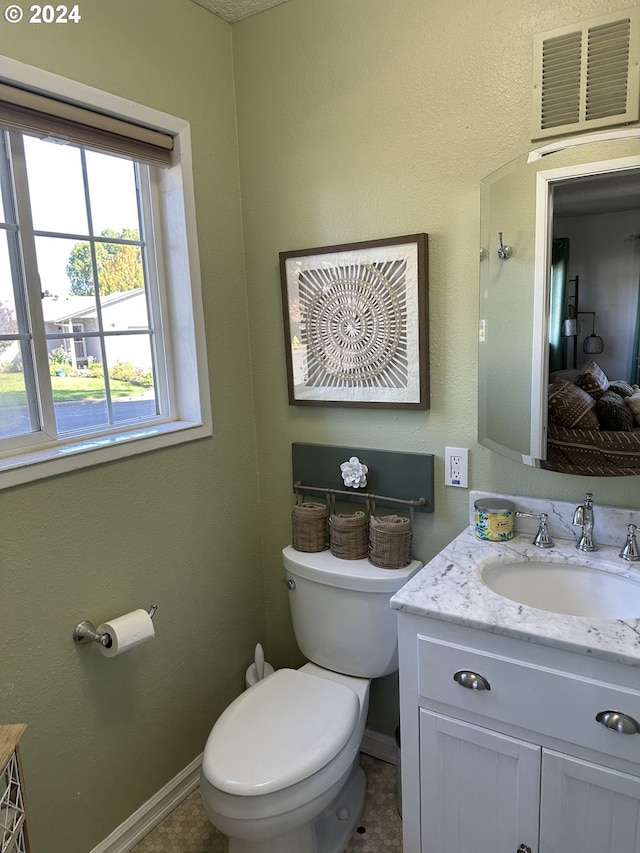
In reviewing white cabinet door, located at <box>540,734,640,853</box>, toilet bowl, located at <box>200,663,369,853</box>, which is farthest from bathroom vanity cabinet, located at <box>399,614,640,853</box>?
toilet bowl, located at <box>200,663,369,853</box>

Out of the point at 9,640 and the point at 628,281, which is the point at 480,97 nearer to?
the point at 628,281

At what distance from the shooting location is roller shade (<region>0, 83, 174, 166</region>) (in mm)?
1325

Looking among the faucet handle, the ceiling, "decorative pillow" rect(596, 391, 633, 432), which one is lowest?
the faucet handle

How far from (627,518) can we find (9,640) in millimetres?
1563

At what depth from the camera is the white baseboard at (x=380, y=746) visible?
1.98 m

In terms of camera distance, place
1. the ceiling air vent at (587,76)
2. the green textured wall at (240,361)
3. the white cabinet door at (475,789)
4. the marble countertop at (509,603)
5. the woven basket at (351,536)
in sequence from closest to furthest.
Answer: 1. the marble countertop at (509,603)
2. the white cabinet door at (475,789)
3. the ceiling air vent at (587,76)
4. the green textured wall at (240,361)
5. the woven basket at (351,536)

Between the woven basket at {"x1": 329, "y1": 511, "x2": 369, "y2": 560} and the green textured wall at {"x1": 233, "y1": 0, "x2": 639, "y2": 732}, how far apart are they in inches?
6.9

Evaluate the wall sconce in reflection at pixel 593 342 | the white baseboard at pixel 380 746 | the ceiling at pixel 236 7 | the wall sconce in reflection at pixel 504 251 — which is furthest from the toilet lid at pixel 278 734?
the ceiling at pixel 236 7

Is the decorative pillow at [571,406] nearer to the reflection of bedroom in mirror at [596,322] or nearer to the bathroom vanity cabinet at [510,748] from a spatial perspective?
the reflection of bedroom in mirror at [596,322]

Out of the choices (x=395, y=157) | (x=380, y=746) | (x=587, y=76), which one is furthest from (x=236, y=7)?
(x=380, y=746)

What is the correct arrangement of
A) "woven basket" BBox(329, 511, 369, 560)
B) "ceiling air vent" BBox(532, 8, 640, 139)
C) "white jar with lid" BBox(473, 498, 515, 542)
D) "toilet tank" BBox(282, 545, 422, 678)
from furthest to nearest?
1. "woven basket" BBox(329, 511, 369, 560)
2. "toilet tank" BBox(282, 545, 422, 678)
3. "white jar with lid" BBox(473, 498, 515, 542)
4. "ceiling air vent" BBox(532, 8, 640, 139)

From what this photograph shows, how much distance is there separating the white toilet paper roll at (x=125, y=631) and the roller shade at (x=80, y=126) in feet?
4.08

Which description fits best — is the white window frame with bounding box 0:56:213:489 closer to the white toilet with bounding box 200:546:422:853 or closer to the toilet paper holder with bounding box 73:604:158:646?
the toilet paper holder with bounding box 73:604:158:646

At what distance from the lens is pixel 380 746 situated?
2000 millimetres
